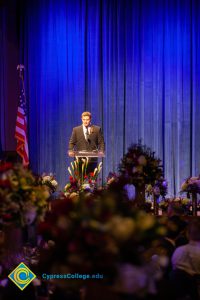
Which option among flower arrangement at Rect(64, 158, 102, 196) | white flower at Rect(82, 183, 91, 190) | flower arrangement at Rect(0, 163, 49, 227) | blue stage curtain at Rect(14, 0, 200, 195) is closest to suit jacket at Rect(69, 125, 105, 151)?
flower arrangement at Rect(64, 158, 102, 196)

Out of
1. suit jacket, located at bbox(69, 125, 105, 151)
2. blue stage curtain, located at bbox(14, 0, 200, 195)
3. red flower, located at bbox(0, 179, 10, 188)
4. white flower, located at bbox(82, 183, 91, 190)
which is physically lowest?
white flower, located at bbox(82, 183, 91, 190)

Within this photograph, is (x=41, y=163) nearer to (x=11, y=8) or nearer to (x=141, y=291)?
(x=11, y=8)

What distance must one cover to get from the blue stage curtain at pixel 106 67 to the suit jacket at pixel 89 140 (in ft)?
7.31

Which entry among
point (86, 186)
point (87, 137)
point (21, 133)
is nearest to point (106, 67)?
point (21, 133)

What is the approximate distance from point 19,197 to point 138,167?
2.14 metres

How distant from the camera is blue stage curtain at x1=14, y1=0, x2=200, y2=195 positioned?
35.2ft

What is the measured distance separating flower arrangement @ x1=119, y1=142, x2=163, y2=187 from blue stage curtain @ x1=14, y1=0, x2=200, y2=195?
543cm

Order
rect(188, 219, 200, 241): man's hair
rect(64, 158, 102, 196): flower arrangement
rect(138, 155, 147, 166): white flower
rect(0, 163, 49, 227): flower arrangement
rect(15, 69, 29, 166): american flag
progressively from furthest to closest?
1. rect(15, 69, 29, 166): american flag
2. rect(64, 158, 102, 196): flower arrangement
3. rect(138, 155, 147, 166): white flower
4. rect(188, 219, 200, 241): man's hair
5. rect(0, 163, 49, 227): flower arrangement

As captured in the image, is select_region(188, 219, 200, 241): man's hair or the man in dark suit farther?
the man in dark suit

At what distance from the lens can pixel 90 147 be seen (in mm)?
8328

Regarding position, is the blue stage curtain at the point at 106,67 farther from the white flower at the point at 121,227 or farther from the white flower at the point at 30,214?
the white flower at the point at 121,227

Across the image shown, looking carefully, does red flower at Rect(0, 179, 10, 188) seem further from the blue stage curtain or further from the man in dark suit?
the blue stage curtain

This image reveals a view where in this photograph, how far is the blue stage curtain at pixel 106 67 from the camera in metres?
10.7

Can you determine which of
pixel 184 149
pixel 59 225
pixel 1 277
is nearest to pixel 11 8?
pixel 184 149
